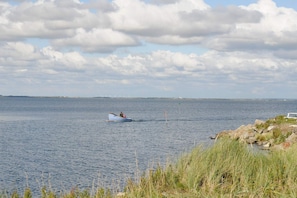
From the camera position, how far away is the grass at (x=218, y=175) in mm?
11354

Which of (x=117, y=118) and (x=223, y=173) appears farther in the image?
(x=117, y=118)

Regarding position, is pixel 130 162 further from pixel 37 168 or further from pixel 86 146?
pixel 86 146

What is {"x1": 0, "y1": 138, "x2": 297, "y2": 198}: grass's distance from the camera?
11.4m

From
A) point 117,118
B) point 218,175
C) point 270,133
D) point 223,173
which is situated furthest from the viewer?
point 117,118

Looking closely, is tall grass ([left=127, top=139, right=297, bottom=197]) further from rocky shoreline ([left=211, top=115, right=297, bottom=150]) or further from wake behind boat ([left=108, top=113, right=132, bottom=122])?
wake behind boat ([left=108, top=113, right=132, bottom=122])

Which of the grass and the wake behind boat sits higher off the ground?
the grass

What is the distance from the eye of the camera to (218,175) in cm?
1241

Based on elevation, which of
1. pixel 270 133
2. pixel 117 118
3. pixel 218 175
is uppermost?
pixel 218 175

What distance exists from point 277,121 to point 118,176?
28807 mm

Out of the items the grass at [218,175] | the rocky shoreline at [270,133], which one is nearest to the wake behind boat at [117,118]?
the rocky shoreline at [270,133]

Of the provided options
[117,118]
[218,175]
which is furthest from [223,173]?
[117,118]

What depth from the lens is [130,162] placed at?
112ft

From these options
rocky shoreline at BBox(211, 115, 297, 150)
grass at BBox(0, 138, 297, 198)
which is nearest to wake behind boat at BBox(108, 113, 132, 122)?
rocky shoreline at BBox(211, 115, 297, 150)

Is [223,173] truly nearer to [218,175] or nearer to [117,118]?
[218,175]
